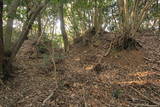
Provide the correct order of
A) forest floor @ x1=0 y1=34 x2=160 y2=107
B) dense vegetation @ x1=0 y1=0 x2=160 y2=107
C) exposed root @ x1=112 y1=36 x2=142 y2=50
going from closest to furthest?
forest floor @ x1=0 y1=34 x2=160 y2=107 → dense vegetation @ x1=0 y1=0 x2=160 y2=107 → exposed root @ x1=112 y1=36 x2=142 y2=50

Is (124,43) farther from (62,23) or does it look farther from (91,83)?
(62,23)

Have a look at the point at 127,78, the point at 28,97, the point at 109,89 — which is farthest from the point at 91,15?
the point at 28,97

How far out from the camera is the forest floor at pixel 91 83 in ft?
14.8

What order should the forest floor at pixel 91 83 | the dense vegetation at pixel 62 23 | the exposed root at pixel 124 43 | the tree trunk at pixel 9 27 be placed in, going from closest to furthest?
the forest floor at pixel 91 83, the tree trunk at pixel 9 27, the dense vegetation at pixel 62 23, the exposed root at pixel 124 43

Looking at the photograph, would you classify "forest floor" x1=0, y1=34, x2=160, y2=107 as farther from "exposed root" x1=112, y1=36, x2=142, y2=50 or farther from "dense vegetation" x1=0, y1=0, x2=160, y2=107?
"dense vegetation" x1=0, y1=0, x2=160, y2=107

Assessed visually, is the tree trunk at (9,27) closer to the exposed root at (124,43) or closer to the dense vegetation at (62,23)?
the dense vegetation at (62,23)

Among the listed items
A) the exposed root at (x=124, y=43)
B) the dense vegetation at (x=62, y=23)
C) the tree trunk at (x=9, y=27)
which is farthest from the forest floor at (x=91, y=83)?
the tree trunk at (x=9, y=27)

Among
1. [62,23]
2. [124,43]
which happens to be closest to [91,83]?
[124,43]

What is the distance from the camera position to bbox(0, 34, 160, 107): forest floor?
4508 mm

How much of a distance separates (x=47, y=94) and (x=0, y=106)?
1.05 m

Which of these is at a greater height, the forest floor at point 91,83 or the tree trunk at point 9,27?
the tree trunk at point 9,27

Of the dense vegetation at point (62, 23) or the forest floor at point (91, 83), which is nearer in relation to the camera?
the forest floor at point (91, 83)

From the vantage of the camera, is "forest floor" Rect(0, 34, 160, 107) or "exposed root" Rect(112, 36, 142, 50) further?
"exposed root" Rect(112, 36, 142, 50)

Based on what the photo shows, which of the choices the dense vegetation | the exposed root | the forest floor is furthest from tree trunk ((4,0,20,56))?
the exposed root
